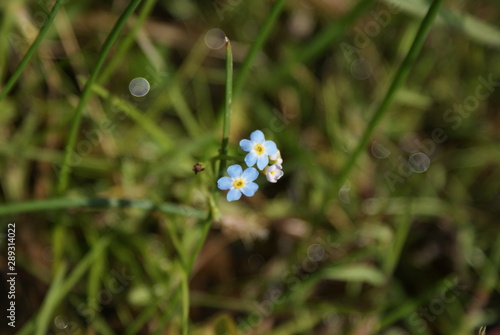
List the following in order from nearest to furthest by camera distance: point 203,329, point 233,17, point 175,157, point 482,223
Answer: point 203,329
point 175,157
point 482,223
point 233,17

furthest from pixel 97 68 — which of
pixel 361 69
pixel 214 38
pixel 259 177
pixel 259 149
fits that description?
pixel 361 69

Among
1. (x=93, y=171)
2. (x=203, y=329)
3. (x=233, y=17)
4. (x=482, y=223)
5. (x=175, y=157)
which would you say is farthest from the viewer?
(x=233, y=17)

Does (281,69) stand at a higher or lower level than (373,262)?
higher

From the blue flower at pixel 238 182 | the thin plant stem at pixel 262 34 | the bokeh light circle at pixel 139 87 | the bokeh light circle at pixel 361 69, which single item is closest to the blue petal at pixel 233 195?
the blue flower at pixel 238 182

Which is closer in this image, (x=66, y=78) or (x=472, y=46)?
(x=66, y=78)

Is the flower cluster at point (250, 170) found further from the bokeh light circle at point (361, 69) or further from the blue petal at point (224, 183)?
the bokeh light circle at point (361, 69)

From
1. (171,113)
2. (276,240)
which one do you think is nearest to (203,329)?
(276,240)

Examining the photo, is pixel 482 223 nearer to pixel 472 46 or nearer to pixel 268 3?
pixel 472 46
